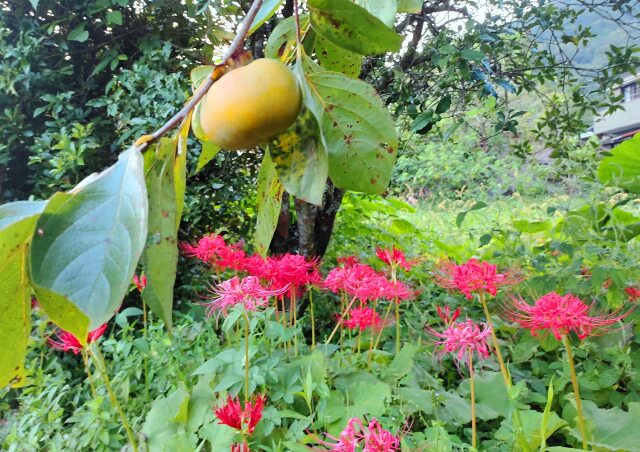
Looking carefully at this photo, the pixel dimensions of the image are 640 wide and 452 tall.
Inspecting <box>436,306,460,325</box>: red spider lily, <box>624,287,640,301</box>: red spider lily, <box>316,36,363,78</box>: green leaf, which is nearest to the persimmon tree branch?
<box>316,36,363,78</box>: green leaf

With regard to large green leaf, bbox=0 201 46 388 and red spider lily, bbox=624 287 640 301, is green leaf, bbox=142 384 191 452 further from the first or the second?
red spider lily, bbox=624 287 640 301

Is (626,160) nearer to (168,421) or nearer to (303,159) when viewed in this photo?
(168,421)

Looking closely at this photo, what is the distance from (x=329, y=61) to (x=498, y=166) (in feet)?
10.7

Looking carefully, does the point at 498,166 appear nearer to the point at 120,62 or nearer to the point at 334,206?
the point at 334,206

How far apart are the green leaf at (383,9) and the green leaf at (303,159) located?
85mm

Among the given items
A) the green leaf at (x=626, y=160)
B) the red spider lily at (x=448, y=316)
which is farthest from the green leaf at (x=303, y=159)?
the green leaf at (x=626, y=160)

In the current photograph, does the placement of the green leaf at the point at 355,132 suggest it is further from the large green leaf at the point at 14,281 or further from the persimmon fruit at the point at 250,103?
the large green leaf at the point at 14,281

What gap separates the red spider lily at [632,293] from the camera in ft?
3.58

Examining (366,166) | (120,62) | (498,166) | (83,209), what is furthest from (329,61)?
(498,166)

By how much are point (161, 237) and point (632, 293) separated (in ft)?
3.85

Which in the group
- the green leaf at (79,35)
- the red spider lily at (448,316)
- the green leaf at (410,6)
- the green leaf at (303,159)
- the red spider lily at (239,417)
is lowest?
the red spider lily at (239,417)

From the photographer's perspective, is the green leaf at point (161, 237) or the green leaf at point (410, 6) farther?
the green leaf at point (410, 6)

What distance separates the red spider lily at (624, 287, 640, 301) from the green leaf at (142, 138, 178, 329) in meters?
1.17

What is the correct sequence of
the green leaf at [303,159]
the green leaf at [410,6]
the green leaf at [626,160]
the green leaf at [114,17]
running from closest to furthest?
the green leaf at [303,159] → the green leaf at [410,6] → the green leaf at [114,17] → the green leaf at [626,160]
